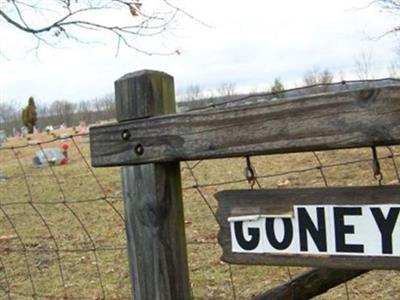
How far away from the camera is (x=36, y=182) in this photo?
499 inches

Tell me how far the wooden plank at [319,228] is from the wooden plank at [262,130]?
125 millimetres

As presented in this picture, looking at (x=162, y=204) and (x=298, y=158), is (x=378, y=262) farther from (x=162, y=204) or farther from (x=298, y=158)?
(x=298, y=158)

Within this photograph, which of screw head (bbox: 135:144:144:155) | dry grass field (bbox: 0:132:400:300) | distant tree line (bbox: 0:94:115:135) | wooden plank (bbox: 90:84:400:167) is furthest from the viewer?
distant tree line (bbox: 0:94:115:135)

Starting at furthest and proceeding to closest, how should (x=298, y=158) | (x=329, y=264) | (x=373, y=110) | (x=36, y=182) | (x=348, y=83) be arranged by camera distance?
(x=36, y=182) < (x=298, y=158) < (x=348, y=83) < (x=329, y=264) < (x=373, y=110)

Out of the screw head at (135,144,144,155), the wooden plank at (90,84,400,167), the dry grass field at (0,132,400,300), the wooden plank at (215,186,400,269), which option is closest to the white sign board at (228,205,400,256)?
the wooden plank at (215,186,400,269)

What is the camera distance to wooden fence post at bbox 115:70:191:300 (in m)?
1.76

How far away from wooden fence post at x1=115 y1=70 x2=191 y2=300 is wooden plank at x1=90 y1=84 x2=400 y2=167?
5 cm

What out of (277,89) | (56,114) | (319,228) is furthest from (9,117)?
(319,228)

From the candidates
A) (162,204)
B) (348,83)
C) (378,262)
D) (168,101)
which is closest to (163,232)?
(162,204)

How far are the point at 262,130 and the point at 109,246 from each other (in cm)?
473

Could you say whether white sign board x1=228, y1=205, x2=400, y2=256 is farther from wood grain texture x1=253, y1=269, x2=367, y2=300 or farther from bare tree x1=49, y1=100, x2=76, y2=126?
bare tree x1=49, y1=100, x2=76, y2=126

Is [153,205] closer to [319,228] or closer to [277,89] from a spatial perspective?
[319,228]

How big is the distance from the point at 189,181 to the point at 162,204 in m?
8.81

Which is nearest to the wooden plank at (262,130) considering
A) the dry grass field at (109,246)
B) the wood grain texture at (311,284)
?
the dry grass field at (109,246)
